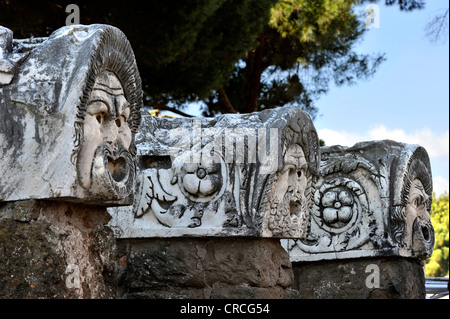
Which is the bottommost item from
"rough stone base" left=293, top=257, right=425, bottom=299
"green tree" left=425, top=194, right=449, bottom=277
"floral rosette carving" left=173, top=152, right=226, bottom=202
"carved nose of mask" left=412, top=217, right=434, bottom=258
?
"rough stone base" left=293, top=257, right=425, bottom=299

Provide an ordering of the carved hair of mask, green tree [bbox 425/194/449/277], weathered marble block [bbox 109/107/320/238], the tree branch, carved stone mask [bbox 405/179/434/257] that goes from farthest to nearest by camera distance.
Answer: green tree [bbox 425/194/449/277]
the tree branch
carved stone mask [bbox 405/179/434/257]
the carved hair of mask
weathered marble block [bbox 109/107/320/238]

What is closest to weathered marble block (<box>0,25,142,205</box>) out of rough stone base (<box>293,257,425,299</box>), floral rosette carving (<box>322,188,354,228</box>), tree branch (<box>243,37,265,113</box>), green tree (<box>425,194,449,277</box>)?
floral rosette carving (<box>322,188,354,228</box>)

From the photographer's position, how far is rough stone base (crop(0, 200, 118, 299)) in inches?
96.2

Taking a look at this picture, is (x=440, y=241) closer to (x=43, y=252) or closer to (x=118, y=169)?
(x=118, y=169)

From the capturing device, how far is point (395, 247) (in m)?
5.18

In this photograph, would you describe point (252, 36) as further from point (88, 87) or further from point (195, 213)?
point (88, 87)

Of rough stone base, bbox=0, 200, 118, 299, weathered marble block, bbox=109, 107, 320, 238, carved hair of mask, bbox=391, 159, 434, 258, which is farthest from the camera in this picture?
carved hair of mask, bbox=391, 159, 434, 258

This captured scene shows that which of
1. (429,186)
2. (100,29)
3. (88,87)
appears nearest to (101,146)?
(88,87)

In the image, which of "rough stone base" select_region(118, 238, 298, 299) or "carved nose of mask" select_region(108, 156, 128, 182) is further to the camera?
"rough stone base" select_region(118, 238, 298, 299)

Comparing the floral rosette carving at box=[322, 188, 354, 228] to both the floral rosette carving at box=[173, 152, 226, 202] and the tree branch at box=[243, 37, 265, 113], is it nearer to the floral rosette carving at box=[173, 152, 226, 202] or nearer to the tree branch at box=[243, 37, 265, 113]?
the floral rosette carving at box=[173, 152, 226, 202]

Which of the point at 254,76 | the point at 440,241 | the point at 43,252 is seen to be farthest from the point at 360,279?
the point at 440,241

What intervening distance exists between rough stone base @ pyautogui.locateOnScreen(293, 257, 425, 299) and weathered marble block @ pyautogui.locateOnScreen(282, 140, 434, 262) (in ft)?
0.33

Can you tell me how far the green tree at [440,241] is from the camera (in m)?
26.5

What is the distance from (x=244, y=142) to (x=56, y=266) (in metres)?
1.71
